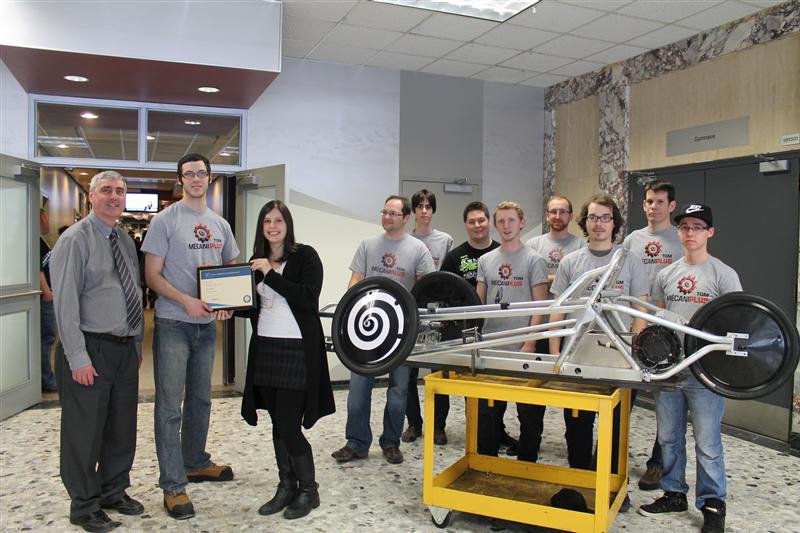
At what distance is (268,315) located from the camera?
124 inches

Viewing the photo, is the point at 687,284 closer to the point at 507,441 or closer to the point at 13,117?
the point at 507,441

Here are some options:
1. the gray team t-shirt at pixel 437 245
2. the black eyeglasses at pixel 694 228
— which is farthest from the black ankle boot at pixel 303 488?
the black eyeglasses at pixel 694 228

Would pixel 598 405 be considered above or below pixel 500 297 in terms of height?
below

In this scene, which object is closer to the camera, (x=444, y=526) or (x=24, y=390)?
(x=444, y=526)

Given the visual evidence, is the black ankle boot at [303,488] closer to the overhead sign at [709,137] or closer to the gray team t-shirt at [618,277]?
the gray team t-shirt at [618,277]

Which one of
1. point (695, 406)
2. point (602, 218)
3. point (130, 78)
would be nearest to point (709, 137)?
point (602, 218)

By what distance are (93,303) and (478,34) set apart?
402cm

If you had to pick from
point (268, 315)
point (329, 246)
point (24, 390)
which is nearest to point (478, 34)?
point (329, 246)

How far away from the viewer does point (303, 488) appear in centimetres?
323

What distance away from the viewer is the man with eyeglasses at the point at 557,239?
4.36 meters

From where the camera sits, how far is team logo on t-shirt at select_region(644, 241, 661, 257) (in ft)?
13.4

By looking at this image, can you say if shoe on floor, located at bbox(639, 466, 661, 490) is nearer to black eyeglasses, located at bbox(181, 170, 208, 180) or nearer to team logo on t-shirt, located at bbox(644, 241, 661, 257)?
team logo on t-shirt, located at bbox(644, 241, 661, 257)

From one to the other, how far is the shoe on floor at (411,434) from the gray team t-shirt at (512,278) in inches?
42.4

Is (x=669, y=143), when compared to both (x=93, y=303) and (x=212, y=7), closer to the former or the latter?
(x=212, y=7)
